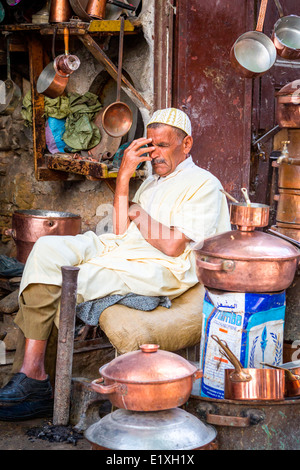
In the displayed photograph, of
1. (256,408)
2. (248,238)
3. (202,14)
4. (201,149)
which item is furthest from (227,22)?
(256,408)

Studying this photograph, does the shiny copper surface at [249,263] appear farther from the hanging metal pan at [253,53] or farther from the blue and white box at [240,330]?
the hanging metal pan at [253,53]

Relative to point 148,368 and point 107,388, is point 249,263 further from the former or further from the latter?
point 107,388

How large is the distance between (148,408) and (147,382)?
0.38 ft

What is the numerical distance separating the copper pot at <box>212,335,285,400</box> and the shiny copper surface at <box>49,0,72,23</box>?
10.6 feet

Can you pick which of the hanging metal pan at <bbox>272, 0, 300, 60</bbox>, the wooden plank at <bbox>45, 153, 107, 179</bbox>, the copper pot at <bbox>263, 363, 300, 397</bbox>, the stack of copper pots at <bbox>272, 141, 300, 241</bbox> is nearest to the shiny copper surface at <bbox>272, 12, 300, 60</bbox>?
the hanging metal pan at <bbox>272, 0, 300, 60</bbox>

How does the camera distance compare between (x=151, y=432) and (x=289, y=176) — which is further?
(x=289, y=176)

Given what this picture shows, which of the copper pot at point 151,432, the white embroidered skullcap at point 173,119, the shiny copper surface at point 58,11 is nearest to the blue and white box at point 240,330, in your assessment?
the copper pot at point 151,432

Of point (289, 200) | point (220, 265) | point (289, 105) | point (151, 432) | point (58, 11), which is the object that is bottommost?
point (151, 432)

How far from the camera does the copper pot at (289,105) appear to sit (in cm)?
484

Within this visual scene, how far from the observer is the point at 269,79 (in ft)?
17.6

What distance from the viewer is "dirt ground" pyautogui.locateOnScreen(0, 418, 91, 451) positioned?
324cm

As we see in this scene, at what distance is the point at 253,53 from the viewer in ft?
14.9

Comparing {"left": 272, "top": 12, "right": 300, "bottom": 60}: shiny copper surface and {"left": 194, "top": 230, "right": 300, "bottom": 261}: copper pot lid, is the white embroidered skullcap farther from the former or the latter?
{"left": 272, "top": 12, "right": 300, "bottom": 60}: shiny copper surface

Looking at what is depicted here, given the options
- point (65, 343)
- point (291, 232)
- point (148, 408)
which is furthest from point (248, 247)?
point (291, 232)
